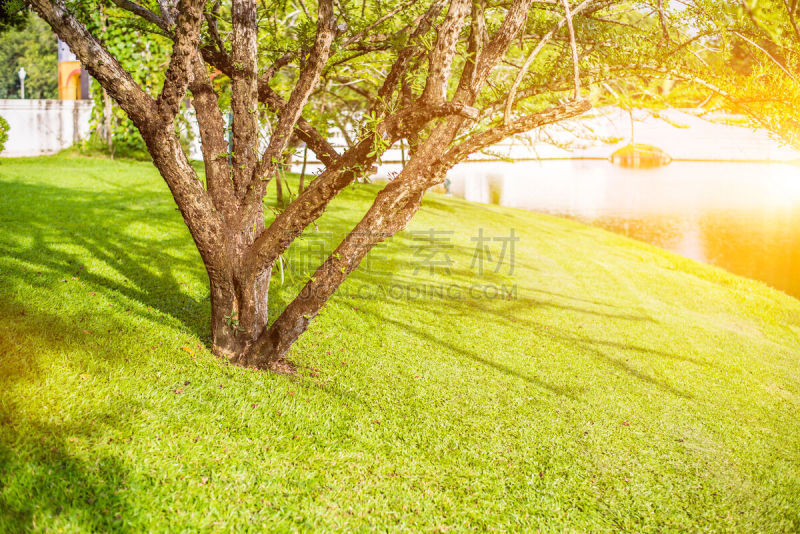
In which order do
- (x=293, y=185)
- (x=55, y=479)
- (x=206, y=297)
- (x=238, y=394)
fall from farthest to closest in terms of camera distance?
(x=293, y=185) → (x=206, y=297) → (x=238, y=394) → (x=55, y=479)

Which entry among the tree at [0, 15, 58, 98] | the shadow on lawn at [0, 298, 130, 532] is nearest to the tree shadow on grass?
the shadow on lawn at [0, 298, 130, 532]

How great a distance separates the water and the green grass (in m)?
9.36

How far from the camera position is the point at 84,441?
283 cm

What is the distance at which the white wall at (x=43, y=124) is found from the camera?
17672 millimetres

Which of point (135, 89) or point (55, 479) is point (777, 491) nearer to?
point (55, 479)

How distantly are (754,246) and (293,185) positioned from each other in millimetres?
14800

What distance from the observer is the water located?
53.6ft

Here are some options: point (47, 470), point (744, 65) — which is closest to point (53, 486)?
point (47, 470)

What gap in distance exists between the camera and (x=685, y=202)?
25.0 metres

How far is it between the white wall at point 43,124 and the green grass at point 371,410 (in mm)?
11848

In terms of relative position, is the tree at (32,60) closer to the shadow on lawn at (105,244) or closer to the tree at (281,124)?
the shadow on lawn at (105,244)

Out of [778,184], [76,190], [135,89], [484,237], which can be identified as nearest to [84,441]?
[135,89]

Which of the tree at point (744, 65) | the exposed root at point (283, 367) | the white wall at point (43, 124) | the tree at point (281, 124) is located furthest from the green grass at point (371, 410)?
the white wall at point (43, 124)

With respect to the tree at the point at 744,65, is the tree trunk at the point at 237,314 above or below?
below
